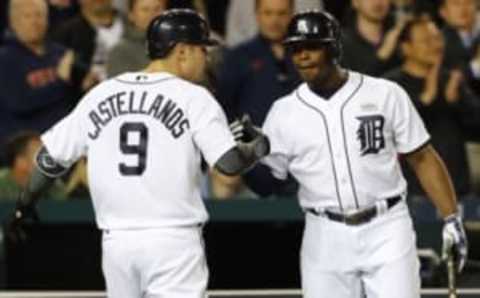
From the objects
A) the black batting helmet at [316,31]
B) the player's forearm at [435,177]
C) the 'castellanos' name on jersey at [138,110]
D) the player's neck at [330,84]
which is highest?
the black batting helmet at [316,31]

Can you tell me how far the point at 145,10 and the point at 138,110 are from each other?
3687 mm

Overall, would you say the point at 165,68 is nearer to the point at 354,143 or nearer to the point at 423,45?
the point at 354,143

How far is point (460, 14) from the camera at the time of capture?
1082 centimetres

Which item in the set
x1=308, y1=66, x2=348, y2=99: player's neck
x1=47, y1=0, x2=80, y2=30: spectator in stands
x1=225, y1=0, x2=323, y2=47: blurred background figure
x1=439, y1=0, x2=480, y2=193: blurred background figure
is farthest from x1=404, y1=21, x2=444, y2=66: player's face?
x1=308, y1=66, x2=348, y2=99: player's neck

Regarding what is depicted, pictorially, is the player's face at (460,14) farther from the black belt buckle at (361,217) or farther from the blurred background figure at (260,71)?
the black belt buckle at (361,217)

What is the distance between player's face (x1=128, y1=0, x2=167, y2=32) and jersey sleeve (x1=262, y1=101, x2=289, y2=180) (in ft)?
9.51

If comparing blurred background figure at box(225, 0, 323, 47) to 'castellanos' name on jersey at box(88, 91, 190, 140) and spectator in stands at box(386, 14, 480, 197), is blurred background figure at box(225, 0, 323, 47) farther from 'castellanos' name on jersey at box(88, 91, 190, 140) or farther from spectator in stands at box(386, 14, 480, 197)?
'castellanos' name on jersey at box(88, 91, 190, 140)

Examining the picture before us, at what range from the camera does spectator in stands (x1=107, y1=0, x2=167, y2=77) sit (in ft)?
32.4

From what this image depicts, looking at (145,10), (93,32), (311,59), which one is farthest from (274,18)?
(311,59)

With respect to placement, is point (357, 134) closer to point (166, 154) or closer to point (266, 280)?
point (166, 154)

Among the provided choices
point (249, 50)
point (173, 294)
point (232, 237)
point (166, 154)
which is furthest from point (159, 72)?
point (249, 50)

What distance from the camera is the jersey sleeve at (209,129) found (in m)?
6.26

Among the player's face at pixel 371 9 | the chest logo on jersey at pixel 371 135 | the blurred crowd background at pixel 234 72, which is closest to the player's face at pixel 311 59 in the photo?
the chest logo on jersey at pixel 371 135

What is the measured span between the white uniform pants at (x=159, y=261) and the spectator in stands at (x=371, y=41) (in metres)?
3.81
